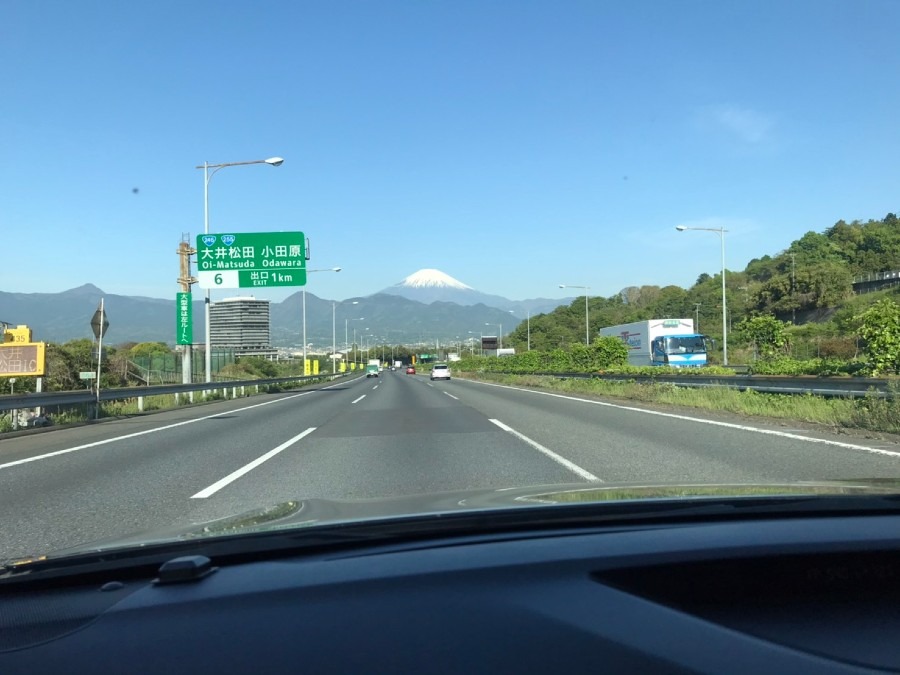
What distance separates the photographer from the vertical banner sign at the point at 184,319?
27.1m

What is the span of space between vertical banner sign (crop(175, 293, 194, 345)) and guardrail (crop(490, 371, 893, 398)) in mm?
17801

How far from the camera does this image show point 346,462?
949cm

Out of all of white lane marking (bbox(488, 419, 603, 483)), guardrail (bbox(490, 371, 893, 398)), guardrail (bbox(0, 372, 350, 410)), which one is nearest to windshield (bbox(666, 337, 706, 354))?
guardrail (bbox(490, 371, 893, 398))

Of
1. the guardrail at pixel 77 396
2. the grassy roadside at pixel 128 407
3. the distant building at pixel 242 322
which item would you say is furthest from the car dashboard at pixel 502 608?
the distant building at pixel 242 322

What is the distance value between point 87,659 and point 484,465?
7.18 metres

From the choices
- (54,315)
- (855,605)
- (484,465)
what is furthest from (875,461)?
(54,315)

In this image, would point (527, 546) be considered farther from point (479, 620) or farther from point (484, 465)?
point (484, 465)

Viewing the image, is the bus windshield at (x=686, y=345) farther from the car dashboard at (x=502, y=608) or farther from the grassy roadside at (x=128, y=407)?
the car dashboard at (x=502, y=608)

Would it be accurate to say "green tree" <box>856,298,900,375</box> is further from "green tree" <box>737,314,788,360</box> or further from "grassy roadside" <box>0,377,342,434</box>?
"grassy roadside" <box>0,377,342,434</box>

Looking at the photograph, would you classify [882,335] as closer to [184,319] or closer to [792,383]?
[792,383]

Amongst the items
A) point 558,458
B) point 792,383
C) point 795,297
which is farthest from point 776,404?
point 795,297

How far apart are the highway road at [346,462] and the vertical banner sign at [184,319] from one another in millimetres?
11729

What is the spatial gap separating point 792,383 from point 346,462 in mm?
10885

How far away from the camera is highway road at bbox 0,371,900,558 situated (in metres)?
6.60
